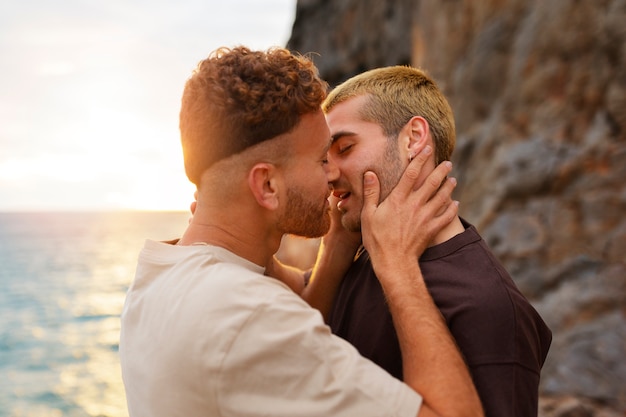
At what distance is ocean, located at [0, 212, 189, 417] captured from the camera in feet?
108

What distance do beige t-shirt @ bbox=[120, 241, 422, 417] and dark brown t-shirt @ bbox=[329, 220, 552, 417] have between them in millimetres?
375

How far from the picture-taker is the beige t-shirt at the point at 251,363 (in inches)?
69.2

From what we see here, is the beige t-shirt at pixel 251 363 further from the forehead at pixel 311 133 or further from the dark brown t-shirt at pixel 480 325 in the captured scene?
the forehead at pixel 311 133

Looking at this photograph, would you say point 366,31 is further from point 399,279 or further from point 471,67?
point 399,279

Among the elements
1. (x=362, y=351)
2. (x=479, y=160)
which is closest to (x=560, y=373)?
(x=479, y=160)

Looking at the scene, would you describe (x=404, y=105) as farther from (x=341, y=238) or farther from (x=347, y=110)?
(x=341, y=238)

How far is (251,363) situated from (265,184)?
2.43ft

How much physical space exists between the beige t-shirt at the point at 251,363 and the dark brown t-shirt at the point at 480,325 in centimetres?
37

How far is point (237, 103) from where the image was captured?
2.17 m

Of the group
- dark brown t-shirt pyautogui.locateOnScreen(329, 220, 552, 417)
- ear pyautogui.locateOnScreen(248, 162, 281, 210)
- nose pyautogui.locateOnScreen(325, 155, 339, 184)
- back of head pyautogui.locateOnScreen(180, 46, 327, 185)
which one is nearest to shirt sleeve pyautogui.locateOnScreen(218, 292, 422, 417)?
dark brown t-shirt pyautogui.locateOnScreen(329, 220, 552, 417)

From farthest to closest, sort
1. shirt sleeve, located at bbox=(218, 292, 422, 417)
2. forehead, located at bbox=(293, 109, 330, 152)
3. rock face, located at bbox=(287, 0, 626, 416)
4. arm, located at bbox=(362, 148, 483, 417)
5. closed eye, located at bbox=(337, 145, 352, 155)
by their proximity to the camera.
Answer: rock face, located at bbox=(287, 0, 626, 416) < closed eye, located at bbox=(337, 145, 352, 155) < forehead, located at bbox=(293, 109, 330, 152) < arm, located at bbox=(362, 148, 483, 417) < shirt sleeve, located at bbox=(218, 292, 422, 417)

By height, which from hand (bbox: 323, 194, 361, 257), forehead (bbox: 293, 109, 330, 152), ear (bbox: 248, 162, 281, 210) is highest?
forehead (bbox: 293, 109, 330, 152)

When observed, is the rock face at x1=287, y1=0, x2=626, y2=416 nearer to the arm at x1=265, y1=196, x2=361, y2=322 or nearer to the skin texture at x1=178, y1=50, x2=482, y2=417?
the arm at x1=265, y1=196, x2=361, y2=322

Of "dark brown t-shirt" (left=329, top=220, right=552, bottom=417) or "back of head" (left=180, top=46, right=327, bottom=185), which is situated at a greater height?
"back of head" (left=180, top=46, right=327, bottom=185)
